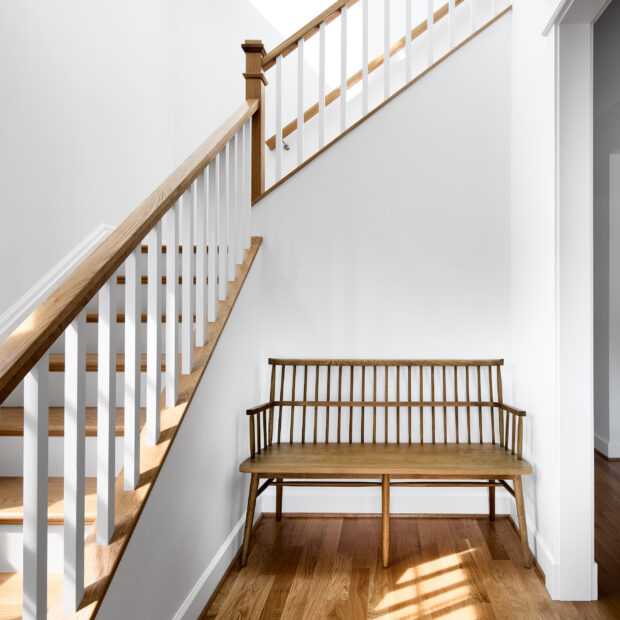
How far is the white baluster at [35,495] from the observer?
96 centimetres

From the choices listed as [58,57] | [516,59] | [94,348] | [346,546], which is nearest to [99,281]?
[94,348]

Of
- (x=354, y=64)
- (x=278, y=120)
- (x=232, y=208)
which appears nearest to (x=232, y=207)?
(x=232, y=208)

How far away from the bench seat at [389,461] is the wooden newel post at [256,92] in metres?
1.37

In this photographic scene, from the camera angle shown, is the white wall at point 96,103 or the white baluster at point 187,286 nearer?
the white baluster at point 187,286

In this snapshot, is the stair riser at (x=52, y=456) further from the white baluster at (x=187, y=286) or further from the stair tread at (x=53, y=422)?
the white baluster at (x=187, y=286)

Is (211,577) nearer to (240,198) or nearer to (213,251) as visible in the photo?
(213,251)

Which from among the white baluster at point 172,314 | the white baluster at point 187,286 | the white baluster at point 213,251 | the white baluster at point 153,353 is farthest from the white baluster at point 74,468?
the white baluster at point 213,251

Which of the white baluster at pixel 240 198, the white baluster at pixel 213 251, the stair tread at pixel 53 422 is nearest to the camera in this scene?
the stair tread at pixel 53 422

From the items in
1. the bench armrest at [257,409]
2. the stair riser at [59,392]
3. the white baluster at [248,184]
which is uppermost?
the white baluster at [248,184]

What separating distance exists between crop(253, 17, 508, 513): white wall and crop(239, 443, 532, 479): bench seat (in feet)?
1.33

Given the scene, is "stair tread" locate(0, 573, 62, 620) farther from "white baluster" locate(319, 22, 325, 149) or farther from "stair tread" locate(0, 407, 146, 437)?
"white baluster" locate(319, 22, 325, 149)

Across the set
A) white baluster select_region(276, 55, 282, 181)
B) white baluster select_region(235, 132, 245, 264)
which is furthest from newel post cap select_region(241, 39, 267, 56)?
white baluster select_region(235, 132, 245, 264)

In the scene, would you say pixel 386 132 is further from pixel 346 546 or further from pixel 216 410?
pixel 346 546

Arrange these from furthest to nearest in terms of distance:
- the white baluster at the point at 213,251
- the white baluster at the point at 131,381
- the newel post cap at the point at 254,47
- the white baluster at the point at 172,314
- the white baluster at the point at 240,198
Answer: the newel post cap at the point at 254,47, the white baluster at the point at 240,198, the white baluster at the point at 213,251, the white baluster at the point at 172,314, the white baluster at the point at 131,381
